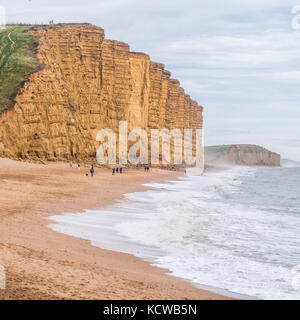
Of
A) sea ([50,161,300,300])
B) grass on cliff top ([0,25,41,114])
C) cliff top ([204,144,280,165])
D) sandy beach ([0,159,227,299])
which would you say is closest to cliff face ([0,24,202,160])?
grass on cliff top ([0,25,41,114])

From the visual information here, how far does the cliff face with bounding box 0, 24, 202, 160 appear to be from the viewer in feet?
130

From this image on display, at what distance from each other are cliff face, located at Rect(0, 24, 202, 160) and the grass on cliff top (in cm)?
78

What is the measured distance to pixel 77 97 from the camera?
162 feet

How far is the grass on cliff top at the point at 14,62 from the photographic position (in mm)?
39844

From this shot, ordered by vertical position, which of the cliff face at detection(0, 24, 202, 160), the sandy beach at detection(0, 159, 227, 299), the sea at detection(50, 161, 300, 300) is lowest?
the sea at detection(50, 161, 300, 300)

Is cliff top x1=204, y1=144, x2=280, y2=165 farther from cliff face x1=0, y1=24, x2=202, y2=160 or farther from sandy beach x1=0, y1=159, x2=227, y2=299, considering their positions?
sandy beach x1=0, y1=159, x2=227, y2=299

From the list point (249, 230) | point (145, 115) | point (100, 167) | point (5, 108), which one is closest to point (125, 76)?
point (145, 115)

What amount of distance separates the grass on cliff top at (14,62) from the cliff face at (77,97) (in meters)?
0.78

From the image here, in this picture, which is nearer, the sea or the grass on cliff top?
the sea

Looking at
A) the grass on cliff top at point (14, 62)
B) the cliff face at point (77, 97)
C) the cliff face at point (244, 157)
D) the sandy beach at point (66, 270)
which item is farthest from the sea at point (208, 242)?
the cliff face at point (244, 157)

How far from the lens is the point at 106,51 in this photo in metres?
53.0

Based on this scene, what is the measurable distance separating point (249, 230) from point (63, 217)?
22.4 ft

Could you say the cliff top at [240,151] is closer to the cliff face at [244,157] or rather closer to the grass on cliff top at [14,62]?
the cliff face at [244,157]

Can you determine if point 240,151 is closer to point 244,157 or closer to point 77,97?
point 244,157
